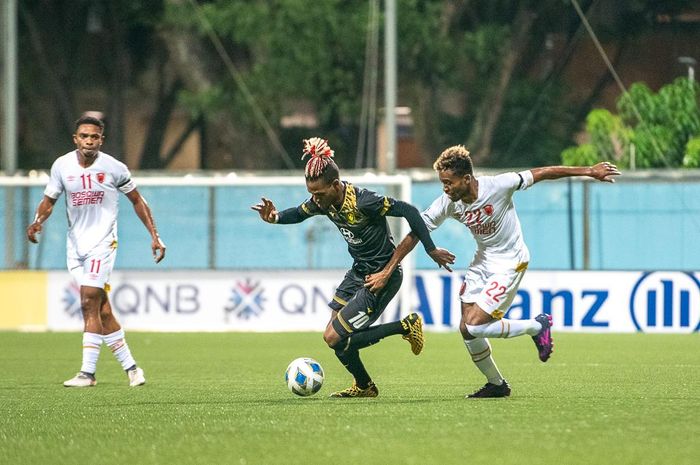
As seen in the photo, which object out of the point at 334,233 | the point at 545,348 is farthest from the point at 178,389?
the point at 334,233

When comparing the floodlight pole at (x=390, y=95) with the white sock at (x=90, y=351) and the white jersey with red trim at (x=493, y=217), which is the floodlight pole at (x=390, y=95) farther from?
the white jersey with red trim at (x=493, y=217)

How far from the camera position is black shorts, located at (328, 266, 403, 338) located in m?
10.3

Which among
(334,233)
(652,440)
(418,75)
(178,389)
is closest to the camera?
(652,440)

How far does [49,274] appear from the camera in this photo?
2156 centimetres

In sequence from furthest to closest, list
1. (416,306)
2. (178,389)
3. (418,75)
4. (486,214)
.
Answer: (418,75)
(416,306)
(178,389)
(486,214)

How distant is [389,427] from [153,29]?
25.3 meters

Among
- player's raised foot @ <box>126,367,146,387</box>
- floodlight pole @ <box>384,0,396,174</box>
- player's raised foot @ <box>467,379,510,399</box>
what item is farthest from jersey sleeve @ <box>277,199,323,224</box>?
floodlight pole @ <box>384,0,396,174</box>

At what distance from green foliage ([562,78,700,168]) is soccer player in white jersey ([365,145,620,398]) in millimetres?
13289

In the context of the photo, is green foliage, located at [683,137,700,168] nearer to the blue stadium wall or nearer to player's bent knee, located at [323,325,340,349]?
the blue stadium wall

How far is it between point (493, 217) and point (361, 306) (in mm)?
1095


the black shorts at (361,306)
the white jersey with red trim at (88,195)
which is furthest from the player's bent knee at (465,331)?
the white jersey with red trim at (88,195)

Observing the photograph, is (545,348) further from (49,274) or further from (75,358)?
(49,274)

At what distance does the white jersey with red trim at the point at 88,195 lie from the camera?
1205 cm

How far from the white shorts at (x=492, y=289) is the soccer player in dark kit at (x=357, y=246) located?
0.43 m
